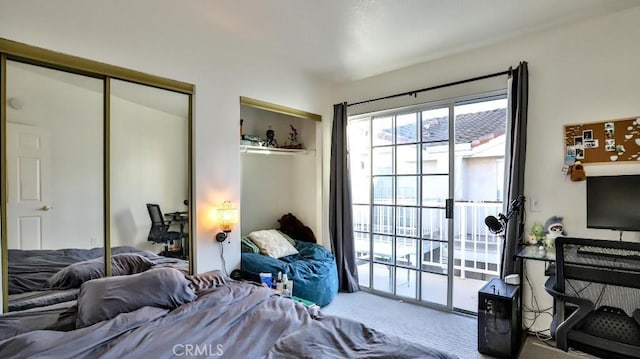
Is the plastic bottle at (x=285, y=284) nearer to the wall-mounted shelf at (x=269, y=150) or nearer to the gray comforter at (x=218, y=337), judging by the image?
the gray comforter at (x=218, y=337)

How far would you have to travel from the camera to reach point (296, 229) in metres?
4.37

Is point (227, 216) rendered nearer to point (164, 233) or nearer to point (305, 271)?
point (164, 233)

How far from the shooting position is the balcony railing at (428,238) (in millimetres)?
3520

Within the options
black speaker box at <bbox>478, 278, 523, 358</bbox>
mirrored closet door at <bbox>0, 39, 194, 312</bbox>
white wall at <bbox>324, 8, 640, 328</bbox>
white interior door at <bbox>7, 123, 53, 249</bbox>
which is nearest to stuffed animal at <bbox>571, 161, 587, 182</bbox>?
white wall at <bbox>324, 8, 640, 328</bbox>

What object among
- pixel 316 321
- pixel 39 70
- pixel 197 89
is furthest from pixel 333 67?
pixel 316 321

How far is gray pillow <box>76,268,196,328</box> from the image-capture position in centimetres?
173

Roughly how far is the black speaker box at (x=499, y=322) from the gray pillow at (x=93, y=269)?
267 cm

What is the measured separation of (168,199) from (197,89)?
1012 millimetres

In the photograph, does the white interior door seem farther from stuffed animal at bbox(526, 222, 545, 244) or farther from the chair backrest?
stuffed animal at bbox(526, 222, 545, 244)

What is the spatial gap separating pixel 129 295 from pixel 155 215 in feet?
3.16

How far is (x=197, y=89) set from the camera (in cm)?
290

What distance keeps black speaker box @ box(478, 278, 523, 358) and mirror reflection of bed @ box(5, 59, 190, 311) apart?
8.23ft

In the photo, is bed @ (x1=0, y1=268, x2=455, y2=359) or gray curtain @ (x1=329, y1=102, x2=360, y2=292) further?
gray curtain @ (x1=329, y1=102, x2=360, y2=292)

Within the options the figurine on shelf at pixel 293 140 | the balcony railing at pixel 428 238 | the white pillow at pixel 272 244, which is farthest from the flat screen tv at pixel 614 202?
the figurine on shelf at pixel 293 140
